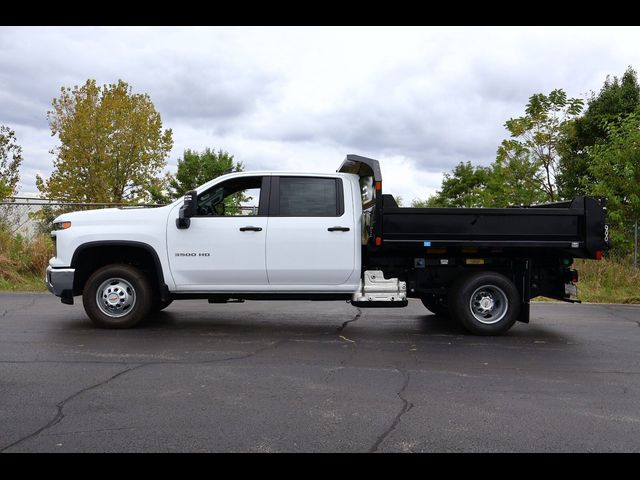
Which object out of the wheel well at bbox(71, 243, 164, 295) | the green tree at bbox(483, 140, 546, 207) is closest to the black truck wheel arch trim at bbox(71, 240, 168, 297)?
the wheel well at bbox(71, 243, 164, 295)

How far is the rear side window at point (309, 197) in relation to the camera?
8.25 m

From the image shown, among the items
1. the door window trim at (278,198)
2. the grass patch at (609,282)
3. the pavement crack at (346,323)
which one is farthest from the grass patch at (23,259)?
the grass patch at (609,282)

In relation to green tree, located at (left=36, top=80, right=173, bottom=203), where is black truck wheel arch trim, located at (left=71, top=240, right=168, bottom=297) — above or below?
below

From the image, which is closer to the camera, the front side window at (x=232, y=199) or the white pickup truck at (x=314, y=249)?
the white pickup truck at (x=314, y=249)

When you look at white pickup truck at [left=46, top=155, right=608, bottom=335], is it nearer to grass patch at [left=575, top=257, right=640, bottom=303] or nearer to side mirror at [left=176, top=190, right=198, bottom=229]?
side mirror at [left=176, top=190, right=198, bottom=229]

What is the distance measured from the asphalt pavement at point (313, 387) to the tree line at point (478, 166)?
5038 millimetres

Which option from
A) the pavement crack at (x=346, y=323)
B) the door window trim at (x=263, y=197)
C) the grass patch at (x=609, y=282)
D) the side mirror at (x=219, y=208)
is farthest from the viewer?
the grass patch at (x=609, y=282)

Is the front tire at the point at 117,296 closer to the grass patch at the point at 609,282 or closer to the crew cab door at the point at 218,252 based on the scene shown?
the crew cab door at the point at 218,252

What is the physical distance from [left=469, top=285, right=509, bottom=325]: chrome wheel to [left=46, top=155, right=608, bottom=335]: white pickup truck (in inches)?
0.5

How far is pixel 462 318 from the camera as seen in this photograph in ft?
26.9

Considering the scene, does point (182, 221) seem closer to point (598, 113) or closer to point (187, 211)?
point (187, 211)

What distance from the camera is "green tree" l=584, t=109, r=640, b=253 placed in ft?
50.2
